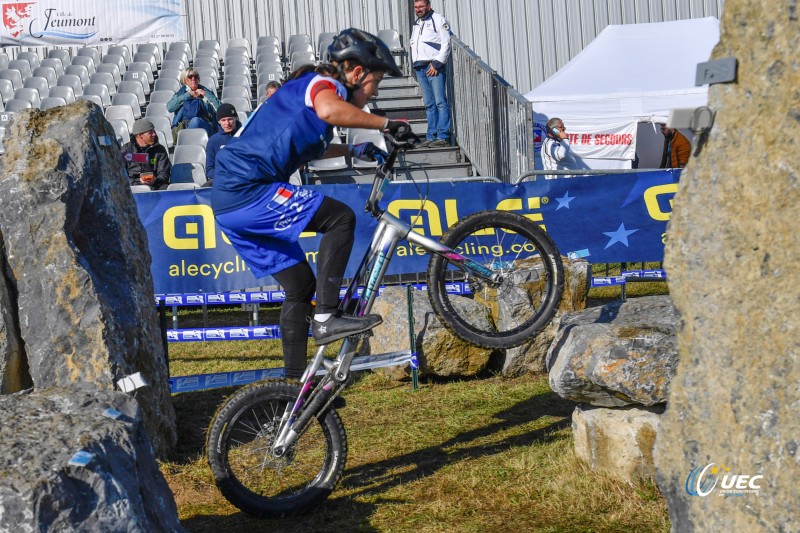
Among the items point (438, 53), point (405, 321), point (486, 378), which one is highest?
point (438, 53)

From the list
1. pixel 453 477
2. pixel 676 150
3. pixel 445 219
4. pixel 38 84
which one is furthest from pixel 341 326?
pixel 38 84

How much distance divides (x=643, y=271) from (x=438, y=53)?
422cm

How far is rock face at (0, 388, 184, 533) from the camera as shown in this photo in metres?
3.04

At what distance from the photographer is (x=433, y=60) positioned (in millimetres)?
12727

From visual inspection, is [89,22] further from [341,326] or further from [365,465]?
[341,326]

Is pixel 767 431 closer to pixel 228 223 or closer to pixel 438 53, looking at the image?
pixel 228 223

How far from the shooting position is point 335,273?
4992 mm

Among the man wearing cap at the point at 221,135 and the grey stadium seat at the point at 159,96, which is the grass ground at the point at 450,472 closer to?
the man wearing cap at the point at 221,135

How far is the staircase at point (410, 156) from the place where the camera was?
39.6 ft

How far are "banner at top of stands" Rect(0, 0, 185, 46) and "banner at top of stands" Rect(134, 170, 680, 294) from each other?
980 cm

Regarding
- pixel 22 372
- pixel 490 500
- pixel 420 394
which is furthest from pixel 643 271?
pixel 22 372

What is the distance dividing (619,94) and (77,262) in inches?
472

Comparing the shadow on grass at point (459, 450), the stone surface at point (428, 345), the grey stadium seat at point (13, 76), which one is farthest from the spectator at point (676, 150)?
the grey stadium seat at point (13, 76)

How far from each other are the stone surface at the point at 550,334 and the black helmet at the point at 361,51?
3.36 m
